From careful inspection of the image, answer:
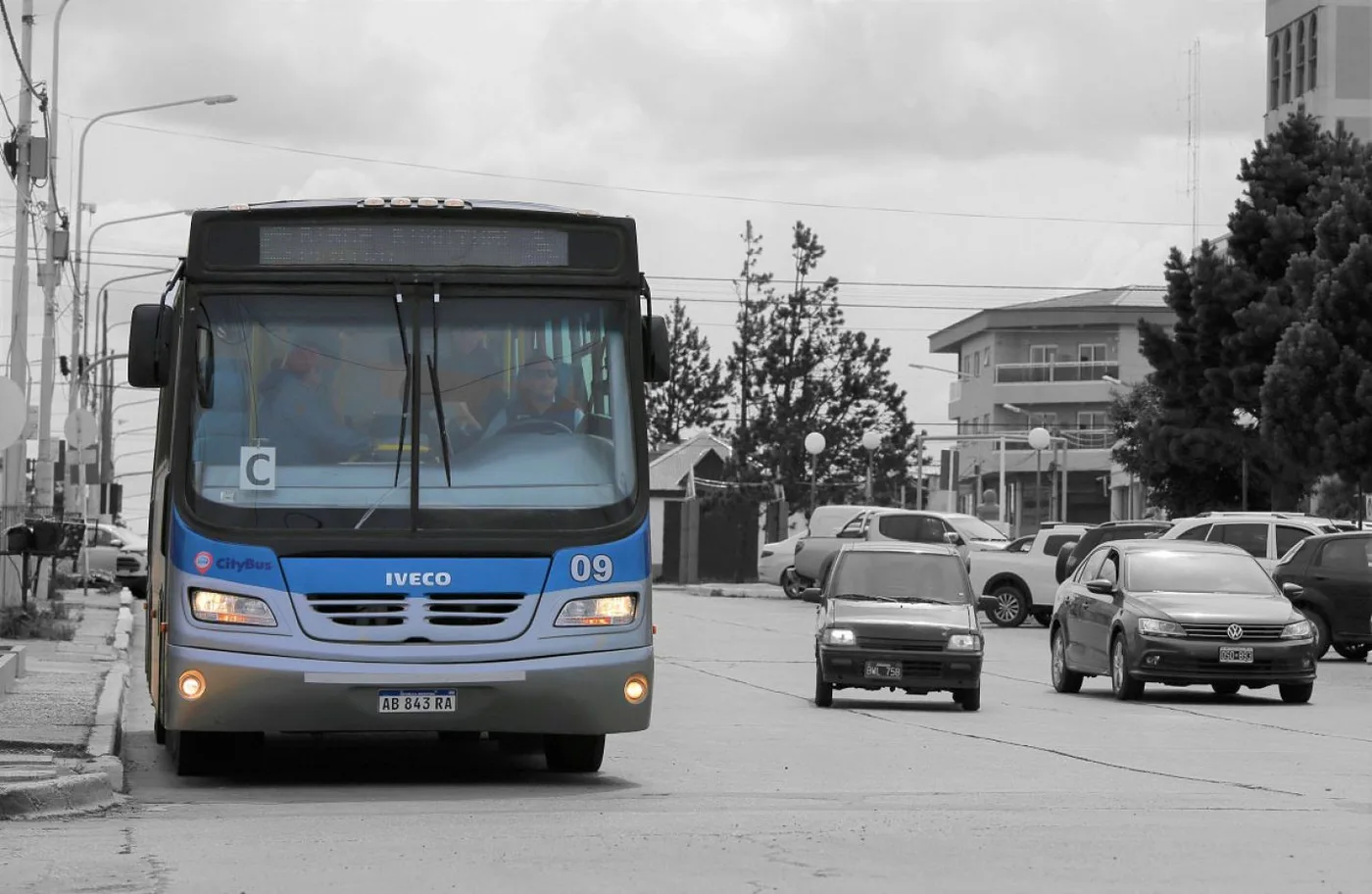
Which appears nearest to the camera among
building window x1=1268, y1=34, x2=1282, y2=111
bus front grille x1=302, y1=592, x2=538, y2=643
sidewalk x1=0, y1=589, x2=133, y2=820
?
Answer: sidewalk x1=0, y1=589, x2=133, y2=820

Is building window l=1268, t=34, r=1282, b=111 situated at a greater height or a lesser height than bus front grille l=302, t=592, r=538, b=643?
greater

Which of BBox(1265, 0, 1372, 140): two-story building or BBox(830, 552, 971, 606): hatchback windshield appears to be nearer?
BBox(830, 552, 971, 606): hatchback windshield

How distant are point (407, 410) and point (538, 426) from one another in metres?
0.72

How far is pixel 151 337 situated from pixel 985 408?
8908 cm

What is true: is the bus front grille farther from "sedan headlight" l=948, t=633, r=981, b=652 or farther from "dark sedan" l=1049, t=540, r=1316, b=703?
"dark sedan" l=1049, t=540, r=1316, b=703

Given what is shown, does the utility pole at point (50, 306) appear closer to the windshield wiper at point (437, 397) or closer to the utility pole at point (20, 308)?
the utility pole at point (20, 308)

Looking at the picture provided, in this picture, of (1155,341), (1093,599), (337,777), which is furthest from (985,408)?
(337,777)

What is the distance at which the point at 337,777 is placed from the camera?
14.1 metres

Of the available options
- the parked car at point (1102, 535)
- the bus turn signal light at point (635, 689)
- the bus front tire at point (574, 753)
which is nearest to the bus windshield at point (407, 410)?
the bus turn signal light at point (635, 689)

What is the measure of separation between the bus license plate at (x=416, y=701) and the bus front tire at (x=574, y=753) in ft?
5.05

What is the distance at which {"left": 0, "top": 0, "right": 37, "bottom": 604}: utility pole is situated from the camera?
1209 inches

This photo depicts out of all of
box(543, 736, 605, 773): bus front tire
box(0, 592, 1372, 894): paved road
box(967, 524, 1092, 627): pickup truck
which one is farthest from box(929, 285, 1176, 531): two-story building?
box(543, 736, 605, 773): bus front tire

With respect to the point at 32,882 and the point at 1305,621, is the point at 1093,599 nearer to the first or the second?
the point at 1305,621

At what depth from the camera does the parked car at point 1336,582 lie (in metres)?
30.3
